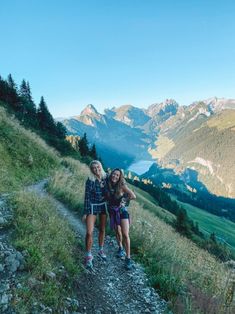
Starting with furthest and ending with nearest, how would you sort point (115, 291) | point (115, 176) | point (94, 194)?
point (115, 176)
point (94, 194)
point (115, 291)

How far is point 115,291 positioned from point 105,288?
26cm

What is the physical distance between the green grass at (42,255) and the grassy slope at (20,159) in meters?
5.87

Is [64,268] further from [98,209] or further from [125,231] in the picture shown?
[125,231]

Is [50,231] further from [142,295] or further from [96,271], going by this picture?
[142,295]

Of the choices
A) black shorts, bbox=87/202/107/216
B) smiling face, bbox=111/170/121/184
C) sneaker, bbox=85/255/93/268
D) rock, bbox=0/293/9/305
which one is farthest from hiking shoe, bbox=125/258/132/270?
rock, bbox=0/293/9/305

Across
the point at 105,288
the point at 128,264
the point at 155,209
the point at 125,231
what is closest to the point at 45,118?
the point at 155,209

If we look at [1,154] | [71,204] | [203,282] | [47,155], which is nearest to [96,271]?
[203,282]

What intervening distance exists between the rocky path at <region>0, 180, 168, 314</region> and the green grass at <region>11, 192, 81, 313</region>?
0.76ft

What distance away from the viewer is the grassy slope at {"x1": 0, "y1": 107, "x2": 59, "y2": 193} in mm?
19062

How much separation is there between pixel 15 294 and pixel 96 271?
11.1ft

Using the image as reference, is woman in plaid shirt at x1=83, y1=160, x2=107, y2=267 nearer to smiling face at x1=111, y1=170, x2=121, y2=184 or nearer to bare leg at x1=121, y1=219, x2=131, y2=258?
smiling face at x1=111, y1=170, x2=121, y2=184

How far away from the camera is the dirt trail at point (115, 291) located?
7.54m

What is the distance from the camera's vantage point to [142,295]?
8.38 meters

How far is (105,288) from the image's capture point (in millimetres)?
8406
